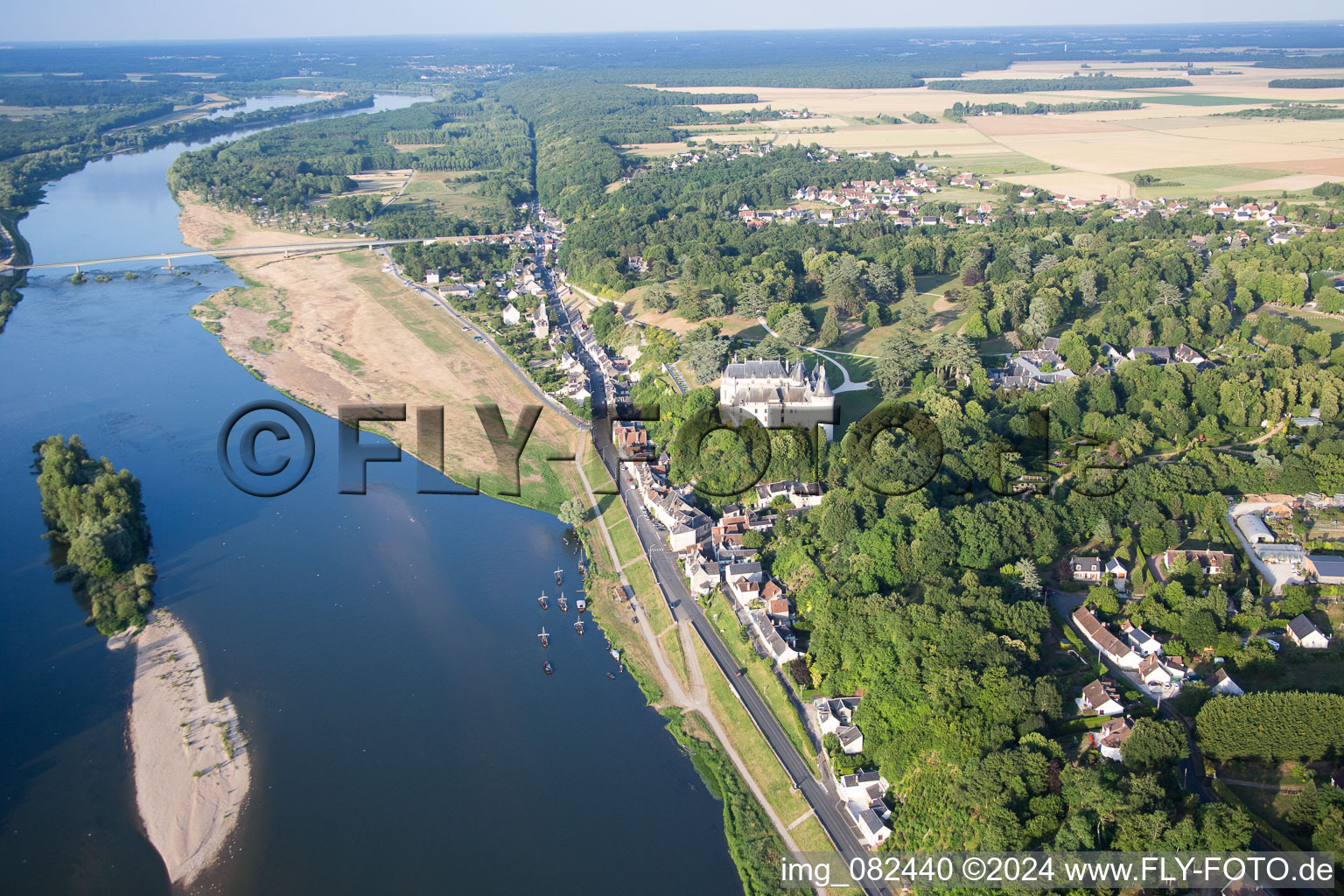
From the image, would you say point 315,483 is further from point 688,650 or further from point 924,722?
point 924,722

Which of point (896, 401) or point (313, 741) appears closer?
point (313, 741)

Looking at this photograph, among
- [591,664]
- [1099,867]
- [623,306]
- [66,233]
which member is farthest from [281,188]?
[1099,867]

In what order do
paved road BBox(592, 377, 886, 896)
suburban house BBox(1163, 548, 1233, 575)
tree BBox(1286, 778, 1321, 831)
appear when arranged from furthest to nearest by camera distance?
suburban house BBox(1163, 548, 1233, 575) < paved road BBox(592, 377, 886, 896) < tree BBox(1286, 778, 1321, 831)

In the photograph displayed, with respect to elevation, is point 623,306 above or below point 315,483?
above

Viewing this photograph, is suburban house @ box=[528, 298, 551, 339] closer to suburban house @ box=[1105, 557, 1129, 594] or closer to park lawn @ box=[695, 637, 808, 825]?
park lawn @ box=[695, 637, 808, 825]

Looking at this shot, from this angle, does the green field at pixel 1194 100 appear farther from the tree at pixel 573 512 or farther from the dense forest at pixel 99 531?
the dense forest at pixel 99 531

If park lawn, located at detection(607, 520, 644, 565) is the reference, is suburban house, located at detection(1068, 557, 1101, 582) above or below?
above

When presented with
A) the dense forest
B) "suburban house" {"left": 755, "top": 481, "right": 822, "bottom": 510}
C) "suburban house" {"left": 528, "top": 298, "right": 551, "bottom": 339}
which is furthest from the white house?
"suburban house" {"left": 528, "top": 298, "right": 551, "bottom": 339}
